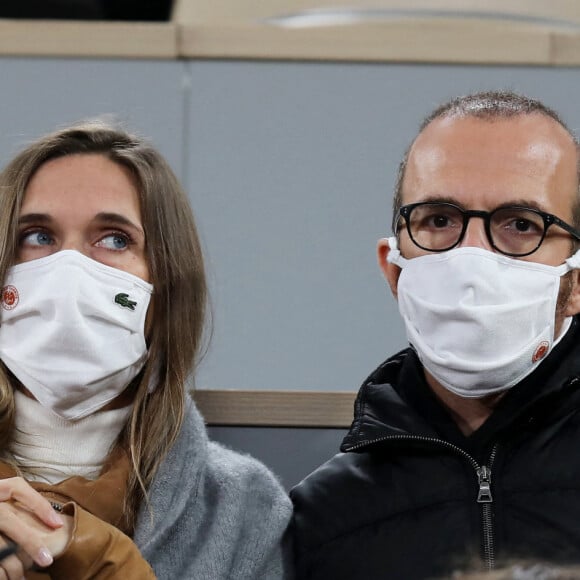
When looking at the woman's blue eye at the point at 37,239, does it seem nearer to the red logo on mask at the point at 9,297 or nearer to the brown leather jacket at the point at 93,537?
the red logo on mask at the point at 9,297

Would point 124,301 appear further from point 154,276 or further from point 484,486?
point 484,486

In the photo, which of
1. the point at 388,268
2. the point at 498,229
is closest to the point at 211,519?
the point at 388,268

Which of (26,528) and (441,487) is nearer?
(26,528)

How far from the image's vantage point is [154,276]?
176 centimetres

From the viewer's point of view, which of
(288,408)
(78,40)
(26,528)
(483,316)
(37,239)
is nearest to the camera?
(26,528)

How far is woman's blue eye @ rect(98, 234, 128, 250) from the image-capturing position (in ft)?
5.67

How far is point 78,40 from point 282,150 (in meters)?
0.53

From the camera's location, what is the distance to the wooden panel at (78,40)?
268 cm

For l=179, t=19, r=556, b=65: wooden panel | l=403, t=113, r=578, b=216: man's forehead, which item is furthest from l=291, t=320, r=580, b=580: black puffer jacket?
l=179, t=19, r=556, b=65: wooden panel

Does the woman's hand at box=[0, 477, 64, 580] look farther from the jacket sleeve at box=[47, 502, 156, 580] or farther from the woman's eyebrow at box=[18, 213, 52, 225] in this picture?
the woman's eyebrow at box=[18, 213, 52, 225]

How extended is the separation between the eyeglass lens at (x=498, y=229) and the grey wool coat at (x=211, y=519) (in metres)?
0.44

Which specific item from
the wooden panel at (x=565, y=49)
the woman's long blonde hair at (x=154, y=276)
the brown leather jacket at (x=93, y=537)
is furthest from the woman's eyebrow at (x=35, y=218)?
the wooden panel at (x=565, y=49)

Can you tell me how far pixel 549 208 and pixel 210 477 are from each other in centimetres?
64

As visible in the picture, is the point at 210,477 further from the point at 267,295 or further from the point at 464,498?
the point at 267,295
